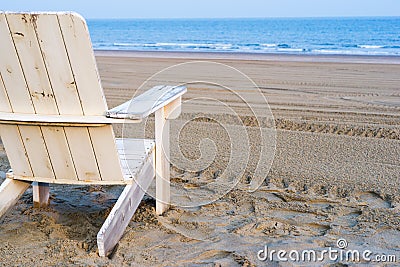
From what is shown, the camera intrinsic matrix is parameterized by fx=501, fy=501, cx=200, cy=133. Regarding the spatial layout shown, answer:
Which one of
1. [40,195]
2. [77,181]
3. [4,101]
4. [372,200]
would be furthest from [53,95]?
[372,200]

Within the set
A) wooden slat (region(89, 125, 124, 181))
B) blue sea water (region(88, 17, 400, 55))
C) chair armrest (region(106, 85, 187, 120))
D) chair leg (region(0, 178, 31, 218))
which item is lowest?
blue sea water (region(88, 17, 400, 55))

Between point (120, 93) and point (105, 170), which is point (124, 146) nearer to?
point (105, 170)

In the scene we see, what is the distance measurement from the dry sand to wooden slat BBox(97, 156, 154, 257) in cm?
7

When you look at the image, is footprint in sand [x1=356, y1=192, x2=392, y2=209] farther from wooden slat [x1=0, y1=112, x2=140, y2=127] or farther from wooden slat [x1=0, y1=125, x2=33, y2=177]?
wooden slat [x1=0, y1=125, x2=33, y2=177]

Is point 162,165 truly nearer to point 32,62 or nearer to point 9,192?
point 9,192

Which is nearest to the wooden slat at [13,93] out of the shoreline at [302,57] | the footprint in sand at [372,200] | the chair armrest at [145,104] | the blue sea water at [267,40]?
the chair armrest at [145,104]

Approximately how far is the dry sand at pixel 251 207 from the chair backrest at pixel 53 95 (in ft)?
1.37

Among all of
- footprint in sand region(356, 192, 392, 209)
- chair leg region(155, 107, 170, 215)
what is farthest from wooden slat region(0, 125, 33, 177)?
footprint in sand region(356, 192, 392, 209)

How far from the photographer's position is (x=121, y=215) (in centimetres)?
278

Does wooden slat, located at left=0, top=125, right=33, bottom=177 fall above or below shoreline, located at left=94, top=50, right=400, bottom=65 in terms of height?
above

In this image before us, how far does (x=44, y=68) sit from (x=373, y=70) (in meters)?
10.4

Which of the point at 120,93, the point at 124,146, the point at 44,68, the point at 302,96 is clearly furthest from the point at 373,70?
the point at 44,68

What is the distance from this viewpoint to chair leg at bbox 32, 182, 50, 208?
3379mm

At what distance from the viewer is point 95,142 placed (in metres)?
2.72
